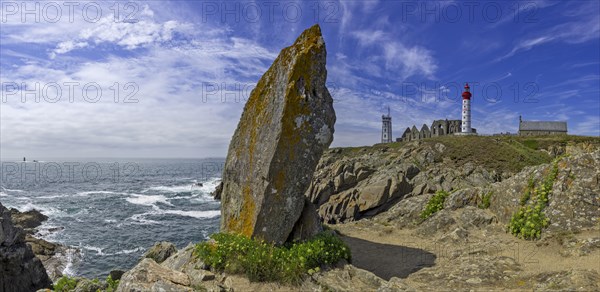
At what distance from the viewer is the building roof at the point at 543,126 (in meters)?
82.6

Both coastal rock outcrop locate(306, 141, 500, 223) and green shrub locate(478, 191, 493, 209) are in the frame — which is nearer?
green shrub locate(478, 191, 493, 209)

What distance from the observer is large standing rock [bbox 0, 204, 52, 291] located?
57.9ft

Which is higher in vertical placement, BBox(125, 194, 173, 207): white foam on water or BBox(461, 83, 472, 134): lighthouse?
BBox(461, 83, 472, 134): lighthouse

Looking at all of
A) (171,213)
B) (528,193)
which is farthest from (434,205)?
(171,213)

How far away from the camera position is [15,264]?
59.3 feet

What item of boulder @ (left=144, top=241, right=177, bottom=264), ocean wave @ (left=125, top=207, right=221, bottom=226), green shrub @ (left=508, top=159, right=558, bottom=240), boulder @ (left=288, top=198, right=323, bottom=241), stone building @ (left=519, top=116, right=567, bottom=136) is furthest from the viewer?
stone building @ (left=519, top=116, right=567, bottom=136)

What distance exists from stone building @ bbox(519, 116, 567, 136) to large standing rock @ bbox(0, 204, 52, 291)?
9603 cm

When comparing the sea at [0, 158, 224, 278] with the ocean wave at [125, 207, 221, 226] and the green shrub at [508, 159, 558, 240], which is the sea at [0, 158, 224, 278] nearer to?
the ocean wave at [125, 207, 221, 226]

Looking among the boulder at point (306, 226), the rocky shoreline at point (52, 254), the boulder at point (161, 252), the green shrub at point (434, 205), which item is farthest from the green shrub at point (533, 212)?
the rocky shoreline at point (52, 254)

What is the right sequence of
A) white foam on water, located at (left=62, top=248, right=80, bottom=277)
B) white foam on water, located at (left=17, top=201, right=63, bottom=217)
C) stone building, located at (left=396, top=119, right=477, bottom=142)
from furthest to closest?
1. stone building, located at (left=396, top=119, right=477, bottom=142)
2. white foam on water, located at (left=17, top=201, right=63, bottom=217)
3. white foam on water, located at (left=62, top=248, right=80, bottom=277)

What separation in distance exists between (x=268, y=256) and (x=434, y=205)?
1144cm

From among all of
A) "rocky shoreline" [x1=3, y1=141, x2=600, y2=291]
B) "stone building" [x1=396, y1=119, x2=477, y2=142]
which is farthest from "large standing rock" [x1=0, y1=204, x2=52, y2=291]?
"stone building" [x1=396, y1=119, x2=477, y2=142]

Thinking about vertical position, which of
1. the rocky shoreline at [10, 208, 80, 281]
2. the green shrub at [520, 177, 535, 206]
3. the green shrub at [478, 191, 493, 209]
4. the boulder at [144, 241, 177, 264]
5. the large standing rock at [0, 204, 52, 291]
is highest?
the green shrub at [520, 177, 535, 206]

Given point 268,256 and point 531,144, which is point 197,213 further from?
point 531,144
